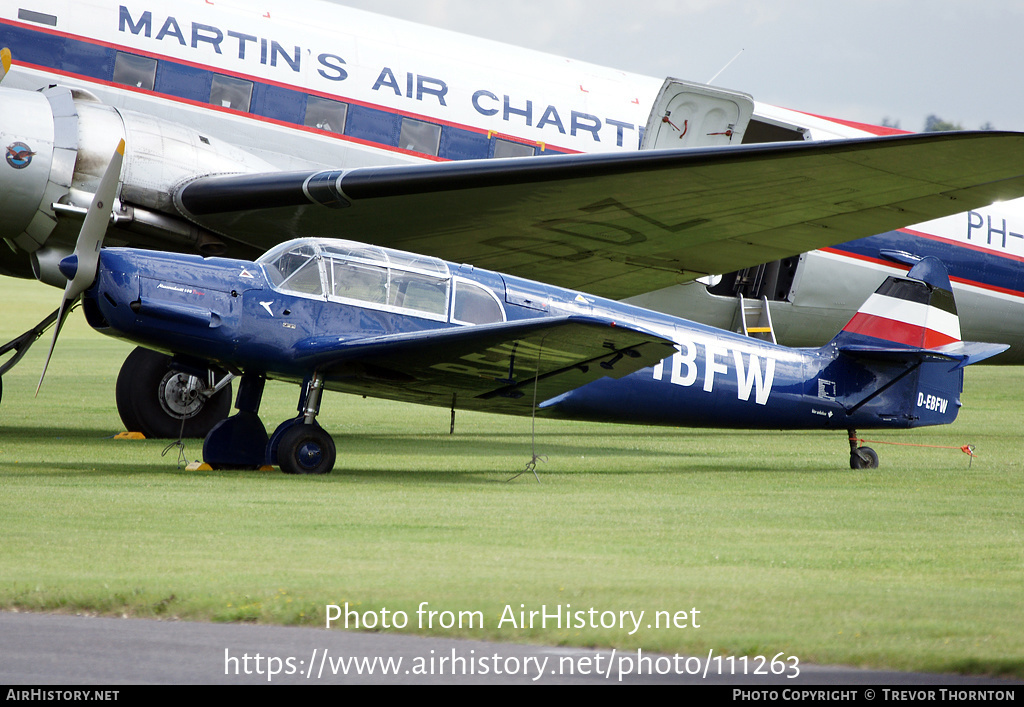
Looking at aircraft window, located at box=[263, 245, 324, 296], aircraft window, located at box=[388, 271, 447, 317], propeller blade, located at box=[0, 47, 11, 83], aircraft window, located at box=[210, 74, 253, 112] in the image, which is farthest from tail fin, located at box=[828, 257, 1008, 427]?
propeller blade, located at box=[0, 47, 11, 83]

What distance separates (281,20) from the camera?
48.2 feet

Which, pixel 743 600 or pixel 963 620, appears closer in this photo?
pixel 963 620

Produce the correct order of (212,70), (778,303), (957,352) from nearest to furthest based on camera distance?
(957,352)
(212,70)
(778,303)

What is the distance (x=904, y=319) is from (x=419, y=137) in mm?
6439

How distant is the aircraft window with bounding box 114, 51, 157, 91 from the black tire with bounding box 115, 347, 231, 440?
10.6ft

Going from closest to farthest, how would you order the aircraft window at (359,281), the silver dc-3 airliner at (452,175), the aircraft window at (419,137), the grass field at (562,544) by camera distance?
the grass field at (562,544) < the aircraft window at (359,281) < the silver dc-3 airliner at (452,175) < the aircraft window at (419,137)

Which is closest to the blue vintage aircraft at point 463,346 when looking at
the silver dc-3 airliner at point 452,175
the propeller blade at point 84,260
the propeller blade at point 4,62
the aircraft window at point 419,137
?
the propeller blade at point 84,260

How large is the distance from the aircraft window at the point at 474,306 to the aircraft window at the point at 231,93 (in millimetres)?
4913

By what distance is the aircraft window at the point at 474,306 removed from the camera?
11211mm

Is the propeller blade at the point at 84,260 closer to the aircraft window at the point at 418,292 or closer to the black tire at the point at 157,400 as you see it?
the aircraft window at the point at 418,292

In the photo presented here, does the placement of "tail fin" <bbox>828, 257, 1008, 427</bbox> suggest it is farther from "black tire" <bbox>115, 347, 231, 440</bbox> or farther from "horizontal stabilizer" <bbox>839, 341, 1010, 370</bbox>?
"black tire" <bbox>115, 347, 231, 440</bbox>
